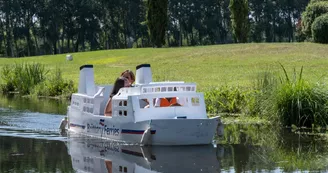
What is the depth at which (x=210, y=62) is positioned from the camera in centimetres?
5112

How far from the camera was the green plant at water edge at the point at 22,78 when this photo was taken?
4388 cm

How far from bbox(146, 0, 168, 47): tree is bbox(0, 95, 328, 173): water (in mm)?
43844

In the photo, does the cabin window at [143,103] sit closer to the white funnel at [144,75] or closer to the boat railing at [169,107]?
the boat railing at [169,107]

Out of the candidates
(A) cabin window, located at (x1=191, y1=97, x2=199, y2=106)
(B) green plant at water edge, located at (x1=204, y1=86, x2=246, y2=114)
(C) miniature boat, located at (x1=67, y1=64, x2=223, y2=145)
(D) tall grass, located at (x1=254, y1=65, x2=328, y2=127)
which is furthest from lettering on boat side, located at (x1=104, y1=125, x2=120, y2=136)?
(B) green plant at water edge, located at (x1=204, y1=86, x2=246, y2=114)

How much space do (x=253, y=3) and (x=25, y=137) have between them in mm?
102324

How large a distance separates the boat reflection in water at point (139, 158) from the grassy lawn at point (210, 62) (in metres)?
16.2

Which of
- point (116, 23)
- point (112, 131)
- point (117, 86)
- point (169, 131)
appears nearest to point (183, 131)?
point (169, 131)

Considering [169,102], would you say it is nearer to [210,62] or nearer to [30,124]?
[30,124]

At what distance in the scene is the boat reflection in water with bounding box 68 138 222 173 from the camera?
17.3m

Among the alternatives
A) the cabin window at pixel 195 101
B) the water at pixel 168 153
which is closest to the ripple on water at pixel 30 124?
the water at pixel 168 153

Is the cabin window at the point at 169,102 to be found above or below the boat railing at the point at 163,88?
below

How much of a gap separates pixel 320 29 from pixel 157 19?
1676 centimetres

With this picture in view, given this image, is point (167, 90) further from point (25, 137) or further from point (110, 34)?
point (110, 34)

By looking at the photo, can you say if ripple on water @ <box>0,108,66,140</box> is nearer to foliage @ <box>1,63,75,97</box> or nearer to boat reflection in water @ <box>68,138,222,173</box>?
boat reflection in water @ <box>68,138,222,173</box>
